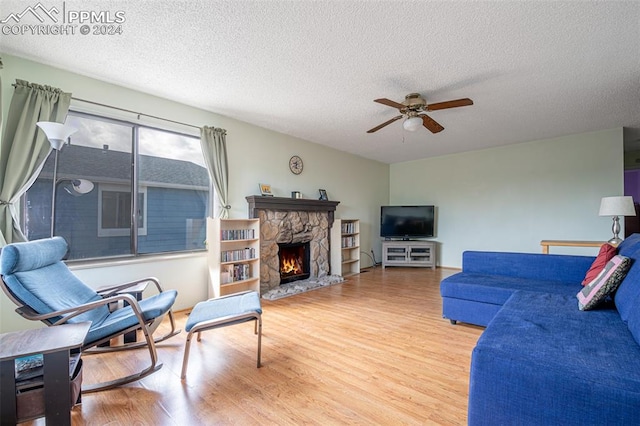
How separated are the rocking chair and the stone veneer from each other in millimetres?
2040

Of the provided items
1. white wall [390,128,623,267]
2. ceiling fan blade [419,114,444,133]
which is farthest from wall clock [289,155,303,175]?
white wall [390,128,623,267]

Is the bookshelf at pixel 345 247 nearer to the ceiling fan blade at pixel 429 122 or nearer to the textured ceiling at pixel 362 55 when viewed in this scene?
the textured ceiling at pixel 362 55

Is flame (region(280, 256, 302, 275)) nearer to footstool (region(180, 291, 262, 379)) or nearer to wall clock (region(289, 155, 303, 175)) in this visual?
wall clock (region(289, 155, 303, 175))

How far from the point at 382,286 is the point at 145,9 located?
4.57m

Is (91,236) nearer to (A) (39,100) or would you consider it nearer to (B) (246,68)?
(A) (39,100)

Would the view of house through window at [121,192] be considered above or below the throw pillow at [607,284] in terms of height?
above

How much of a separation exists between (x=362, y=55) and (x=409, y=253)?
4856 millimetres

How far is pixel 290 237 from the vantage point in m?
4.89

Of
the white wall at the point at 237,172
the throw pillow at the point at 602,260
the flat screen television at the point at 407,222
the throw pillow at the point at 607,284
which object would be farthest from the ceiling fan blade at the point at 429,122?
the flat screen television at the point at 407,222

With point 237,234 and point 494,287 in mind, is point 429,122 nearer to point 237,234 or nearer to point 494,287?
point 494,287

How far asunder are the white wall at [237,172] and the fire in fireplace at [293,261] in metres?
0.99

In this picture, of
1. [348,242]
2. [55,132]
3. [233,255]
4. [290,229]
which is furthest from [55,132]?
[348,242]

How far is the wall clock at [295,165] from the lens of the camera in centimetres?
505

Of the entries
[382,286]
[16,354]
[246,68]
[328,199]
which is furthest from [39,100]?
[382,286]
